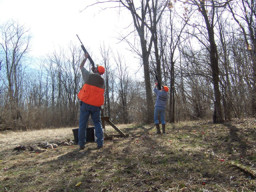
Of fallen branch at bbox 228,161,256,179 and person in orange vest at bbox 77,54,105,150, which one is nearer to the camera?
fallen branch at bbox 228,161,256,179

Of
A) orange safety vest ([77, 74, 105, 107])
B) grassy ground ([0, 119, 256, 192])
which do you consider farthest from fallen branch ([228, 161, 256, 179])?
orange safety vest ([77, 74, 105, 107])

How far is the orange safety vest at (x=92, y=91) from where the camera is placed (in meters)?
4.56

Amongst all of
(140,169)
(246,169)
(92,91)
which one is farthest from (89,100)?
(246,169)

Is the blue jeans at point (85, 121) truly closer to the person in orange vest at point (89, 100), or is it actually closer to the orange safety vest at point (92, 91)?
the person in orange vest at point (89, 100)

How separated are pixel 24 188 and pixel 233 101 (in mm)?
8510

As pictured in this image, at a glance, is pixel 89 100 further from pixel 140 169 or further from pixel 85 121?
pixel 140 169

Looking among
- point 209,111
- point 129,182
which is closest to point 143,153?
point 129,182

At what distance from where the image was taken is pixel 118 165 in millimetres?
3312

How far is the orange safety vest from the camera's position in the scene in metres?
4.56

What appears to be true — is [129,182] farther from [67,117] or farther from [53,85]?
[53,85]

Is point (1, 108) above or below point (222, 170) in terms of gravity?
above

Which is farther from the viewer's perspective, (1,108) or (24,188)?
(1,108)

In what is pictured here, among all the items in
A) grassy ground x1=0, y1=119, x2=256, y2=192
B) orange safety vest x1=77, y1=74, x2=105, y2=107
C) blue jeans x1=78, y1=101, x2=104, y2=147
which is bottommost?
grassy ground x1=0, y1=119, x2=256, y2=192

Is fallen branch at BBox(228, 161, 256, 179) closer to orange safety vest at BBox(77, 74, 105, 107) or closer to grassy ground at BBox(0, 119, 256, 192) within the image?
grassy ground at BBox(0, 119, 256, 192)
